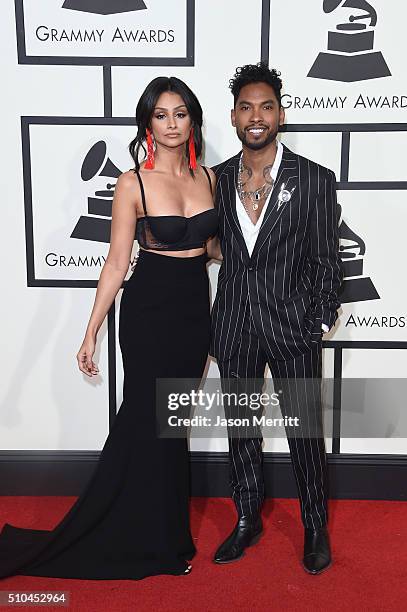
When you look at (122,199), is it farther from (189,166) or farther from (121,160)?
(121,160)

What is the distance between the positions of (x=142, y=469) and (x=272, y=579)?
68cm

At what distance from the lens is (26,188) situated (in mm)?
3156

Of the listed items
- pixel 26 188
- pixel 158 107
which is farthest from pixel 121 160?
pixel 158 107

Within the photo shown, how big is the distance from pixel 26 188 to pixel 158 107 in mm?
923

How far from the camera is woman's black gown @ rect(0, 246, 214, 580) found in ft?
8.56

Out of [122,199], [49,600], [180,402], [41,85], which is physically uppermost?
[41,85]

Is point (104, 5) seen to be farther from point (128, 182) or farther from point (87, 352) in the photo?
point (87, 352)

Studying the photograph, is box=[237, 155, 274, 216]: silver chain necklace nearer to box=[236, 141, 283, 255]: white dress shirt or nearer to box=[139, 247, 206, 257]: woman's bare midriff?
box=[236, 141, 283, 255]: white dress shirt

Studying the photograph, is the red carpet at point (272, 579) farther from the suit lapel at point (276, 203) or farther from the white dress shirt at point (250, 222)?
the suit lapel at point (276, 203)

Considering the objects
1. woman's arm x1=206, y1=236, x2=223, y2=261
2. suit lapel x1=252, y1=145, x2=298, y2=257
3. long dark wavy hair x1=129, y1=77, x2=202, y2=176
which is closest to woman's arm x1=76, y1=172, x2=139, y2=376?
long dark wavy hair x1=129, y1=77, x2=202, y2=176

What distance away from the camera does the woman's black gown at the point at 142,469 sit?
2.61m

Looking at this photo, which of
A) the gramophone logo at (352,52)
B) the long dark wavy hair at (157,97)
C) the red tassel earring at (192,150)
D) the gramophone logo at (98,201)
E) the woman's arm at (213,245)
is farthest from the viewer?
the gramophone logo at (98,201)

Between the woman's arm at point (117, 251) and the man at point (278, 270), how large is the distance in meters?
0.37

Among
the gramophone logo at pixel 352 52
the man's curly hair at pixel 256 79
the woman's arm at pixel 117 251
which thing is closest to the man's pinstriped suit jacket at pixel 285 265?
the man's curly hair at pixel 256 79
